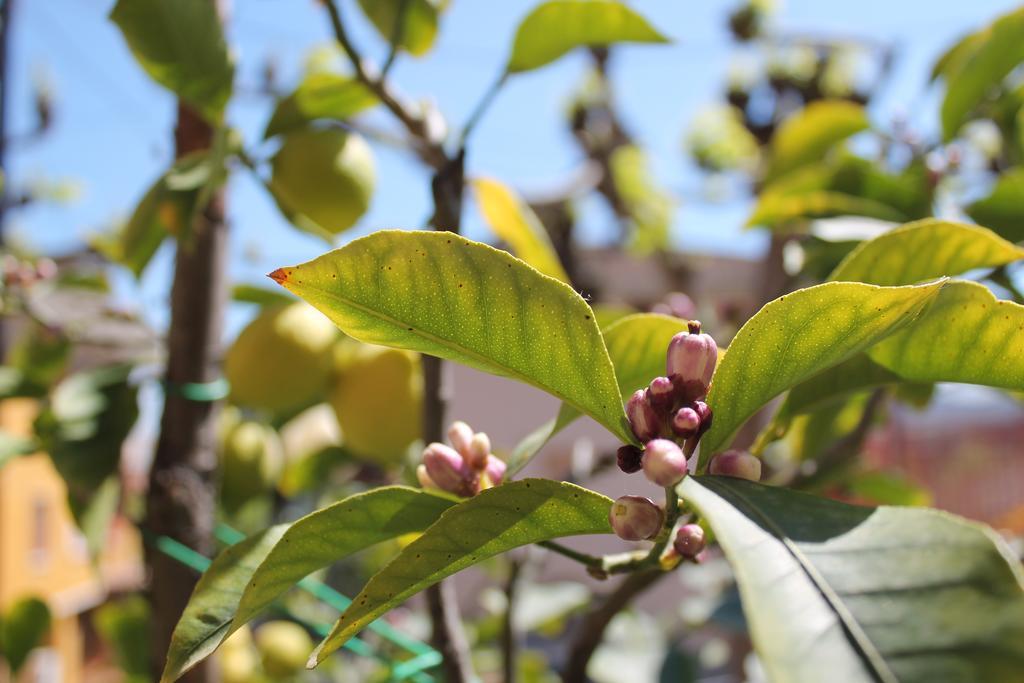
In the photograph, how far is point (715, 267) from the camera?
15.5ft

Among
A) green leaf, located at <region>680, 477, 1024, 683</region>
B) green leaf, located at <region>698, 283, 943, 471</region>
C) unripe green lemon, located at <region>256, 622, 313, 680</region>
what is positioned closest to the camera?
green leaf, located at <region>680, 477, 1024, 683</region>

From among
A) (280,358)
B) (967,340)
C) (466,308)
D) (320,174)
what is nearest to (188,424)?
(280,358)

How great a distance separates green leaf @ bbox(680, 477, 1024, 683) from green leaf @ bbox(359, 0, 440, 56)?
67 cm

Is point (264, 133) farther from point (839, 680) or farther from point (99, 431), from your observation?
point (839, 680)

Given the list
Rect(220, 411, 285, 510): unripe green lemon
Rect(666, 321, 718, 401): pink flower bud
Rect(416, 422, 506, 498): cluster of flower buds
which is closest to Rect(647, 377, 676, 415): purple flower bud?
Rect(666, 321, 718, 401): pink flower bud

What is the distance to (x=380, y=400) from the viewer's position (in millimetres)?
935

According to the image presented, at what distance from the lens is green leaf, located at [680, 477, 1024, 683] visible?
26 cm

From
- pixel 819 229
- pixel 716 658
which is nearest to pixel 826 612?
pixel 819 229

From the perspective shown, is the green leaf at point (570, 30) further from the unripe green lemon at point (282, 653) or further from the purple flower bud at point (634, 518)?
the unripe green lemon at point (282, 653)

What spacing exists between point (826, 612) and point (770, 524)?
0.17 feet

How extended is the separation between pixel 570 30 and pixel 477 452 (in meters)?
0.41

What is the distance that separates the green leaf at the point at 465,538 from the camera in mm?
379

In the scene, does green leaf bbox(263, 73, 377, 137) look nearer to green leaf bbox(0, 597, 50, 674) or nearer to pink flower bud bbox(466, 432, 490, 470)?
pink flower bud bbox(466, 432, 490, 470)

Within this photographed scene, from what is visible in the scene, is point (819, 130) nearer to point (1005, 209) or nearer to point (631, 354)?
point (1005, 209)
